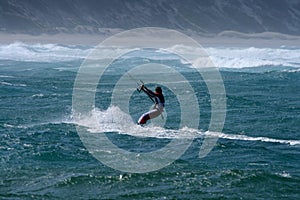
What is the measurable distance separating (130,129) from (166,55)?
62843 millimetres

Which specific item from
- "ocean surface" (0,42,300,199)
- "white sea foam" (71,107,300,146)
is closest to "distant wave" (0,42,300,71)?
"ocean surface" (0,42,300,199)

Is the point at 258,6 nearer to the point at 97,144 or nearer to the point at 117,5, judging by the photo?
the point at 117,5

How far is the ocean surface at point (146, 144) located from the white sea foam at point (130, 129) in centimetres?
5

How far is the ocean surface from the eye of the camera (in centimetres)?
2211

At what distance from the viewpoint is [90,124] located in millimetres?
32938

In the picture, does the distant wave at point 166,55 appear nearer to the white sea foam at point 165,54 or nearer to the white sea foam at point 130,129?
the white sea foam at point 165,54

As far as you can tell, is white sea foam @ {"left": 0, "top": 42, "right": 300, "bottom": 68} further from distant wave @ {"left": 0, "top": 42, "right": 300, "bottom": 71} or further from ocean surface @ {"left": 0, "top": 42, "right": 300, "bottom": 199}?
ocean surface @ {"left": 0, "top": 42, "right": 300, "bottom": 199}

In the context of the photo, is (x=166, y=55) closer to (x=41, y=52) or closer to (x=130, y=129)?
(x=41, y=52)

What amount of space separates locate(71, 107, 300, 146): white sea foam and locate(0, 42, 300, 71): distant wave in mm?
42110

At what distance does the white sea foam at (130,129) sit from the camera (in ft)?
98.8

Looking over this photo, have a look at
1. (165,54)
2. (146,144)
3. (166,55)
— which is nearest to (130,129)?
(146,144)

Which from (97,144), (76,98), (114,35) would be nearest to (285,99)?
(76,98)

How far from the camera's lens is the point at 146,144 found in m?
28.5

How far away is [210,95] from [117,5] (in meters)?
88.7
